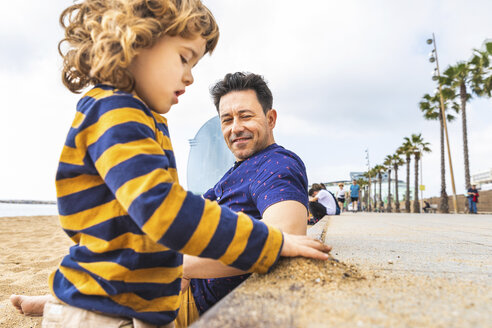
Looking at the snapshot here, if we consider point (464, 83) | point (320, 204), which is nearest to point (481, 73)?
point (464, 83)

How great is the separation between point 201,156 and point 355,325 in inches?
408

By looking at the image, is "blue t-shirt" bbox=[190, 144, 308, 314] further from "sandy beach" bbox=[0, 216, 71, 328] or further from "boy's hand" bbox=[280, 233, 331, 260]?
"sandy beach" bbox=[0, 216, 71, 328]

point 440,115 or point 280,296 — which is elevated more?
point 440,115

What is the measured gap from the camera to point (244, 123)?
2336mm

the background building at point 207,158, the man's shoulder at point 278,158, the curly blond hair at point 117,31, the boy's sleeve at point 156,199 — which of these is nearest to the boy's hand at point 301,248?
the boy's sleeve at point 156,199

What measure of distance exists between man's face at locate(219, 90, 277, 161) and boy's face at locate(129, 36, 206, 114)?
1074mm

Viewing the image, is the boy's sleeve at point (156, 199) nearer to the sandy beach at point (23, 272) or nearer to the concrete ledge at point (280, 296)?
the concrete ledge at point (280, 296)

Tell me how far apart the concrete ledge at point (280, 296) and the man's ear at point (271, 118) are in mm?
1454

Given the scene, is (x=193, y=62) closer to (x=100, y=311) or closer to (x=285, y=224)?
(x=285, y=224)

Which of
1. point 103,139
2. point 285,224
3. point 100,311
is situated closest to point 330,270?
point 285,224

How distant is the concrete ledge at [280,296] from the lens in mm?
738

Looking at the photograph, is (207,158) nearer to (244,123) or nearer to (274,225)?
(244,123)

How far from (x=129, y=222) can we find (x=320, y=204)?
8715mm

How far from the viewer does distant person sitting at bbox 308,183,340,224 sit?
9.24m
